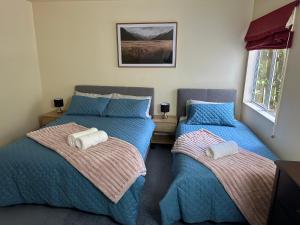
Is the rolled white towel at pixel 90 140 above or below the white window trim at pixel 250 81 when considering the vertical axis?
below

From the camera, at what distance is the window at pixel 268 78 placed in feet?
8.34

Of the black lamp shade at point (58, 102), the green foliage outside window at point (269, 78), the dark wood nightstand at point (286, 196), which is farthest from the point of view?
the black lamp shade at point (58, 102)

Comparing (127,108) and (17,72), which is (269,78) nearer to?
(127,108)

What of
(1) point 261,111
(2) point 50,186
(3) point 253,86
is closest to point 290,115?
(1) point 261,111

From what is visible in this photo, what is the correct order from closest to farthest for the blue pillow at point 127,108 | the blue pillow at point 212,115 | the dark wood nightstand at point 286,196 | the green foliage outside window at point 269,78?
the dark wood nightstand at point 286,196, the green foliage outside window at point 269,78, the blue pillow at point 212,115, the blue pillow at point 127,108

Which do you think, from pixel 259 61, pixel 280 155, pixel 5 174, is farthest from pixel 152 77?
pixel 5 174

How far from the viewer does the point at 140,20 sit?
3379 millimetres

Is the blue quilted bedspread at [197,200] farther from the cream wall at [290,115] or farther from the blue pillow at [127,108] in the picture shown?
the blue pillow at [127,108]

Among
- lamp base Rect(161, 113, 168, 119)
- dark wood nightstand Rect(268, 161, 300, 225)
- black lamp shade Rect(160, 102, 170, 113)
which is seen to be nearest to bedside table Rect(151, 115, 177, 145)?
lamp base Rect(161, 113, 168, 119)

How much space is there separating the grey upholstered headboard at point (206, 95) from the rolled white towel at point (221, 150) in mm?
1386

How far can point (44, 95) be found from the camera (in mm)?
3939

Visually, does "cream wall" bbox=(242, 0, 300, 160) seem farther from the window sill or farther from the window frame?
the window frame

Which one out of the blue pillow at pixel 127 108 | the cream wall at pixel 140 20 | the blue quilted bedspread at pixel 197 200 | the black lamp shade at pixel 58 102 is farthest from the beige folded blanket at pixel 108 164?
the cream wall at pixel 140 20

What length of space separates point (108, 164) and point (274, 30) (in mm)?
2199
